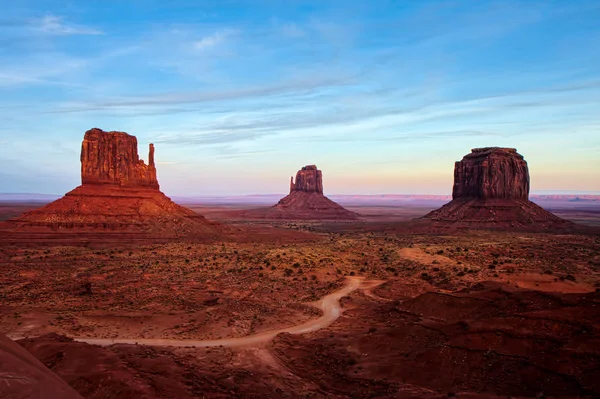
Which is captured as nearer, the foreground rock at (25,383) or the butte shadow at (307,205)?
the foreground rock at (25,383)

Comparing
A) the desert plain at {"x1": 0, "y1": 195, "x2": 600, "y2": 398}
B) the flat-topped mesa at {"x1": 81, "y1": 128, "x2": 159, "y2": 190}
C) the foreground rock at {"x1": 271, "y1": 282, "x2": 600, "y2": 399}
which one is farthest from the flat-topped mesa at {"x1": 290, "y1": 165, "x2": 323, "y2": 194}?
the foreground rock at {"x1": 271, "y1": 282, "x2": 600, "y2": 399}

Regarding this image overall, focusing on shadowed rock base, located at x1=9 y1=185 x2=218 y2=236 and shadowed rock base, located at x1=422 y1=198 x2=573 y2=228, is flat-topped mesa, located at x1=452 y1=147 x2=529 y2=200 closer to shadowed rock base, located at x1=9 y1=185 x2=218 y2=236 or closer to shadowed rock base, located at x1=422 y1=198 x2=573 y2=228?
shadowed rock base, located at x1=422 y1=198 x2=573 y2=228

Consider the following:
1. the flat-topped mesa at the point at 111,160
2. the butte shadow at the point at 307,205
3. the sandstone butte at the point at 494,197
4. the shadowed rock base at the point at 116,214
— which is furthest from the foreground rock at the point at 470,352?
the butte shadow at the point at 307,205

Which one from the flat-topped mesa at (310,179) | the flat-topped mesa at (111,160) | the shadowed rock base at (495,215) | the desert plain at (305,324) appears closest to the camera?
the desert plain at (305,324)

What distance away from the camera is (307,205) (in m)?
168

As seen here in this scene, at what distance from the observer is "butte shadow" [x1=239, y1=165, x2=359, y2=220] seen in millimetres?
159625

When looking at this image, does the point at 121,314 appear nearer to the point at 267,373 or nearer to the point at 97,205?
the point at 267,373

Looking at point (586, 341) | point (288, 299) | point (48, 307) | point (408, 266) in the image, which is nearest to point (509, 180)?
point (408, 266)

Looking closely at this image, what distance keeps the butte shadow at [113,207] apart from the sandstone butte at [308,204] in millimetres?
78646

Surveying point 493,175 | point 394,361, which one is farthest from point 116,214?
point 493,175

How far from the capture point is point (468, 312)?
24844 mm

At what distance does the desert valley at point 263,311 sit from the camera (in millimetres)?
16156

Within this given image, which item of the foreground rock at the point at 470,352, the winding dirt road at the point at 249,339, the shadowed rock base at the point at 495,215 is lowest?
the winding dirt road at the point at 249,339

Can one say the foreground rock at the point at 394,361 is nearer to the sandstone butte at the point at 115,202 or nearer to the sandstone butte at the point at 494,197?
the sandstone butte at the point at 115,202
